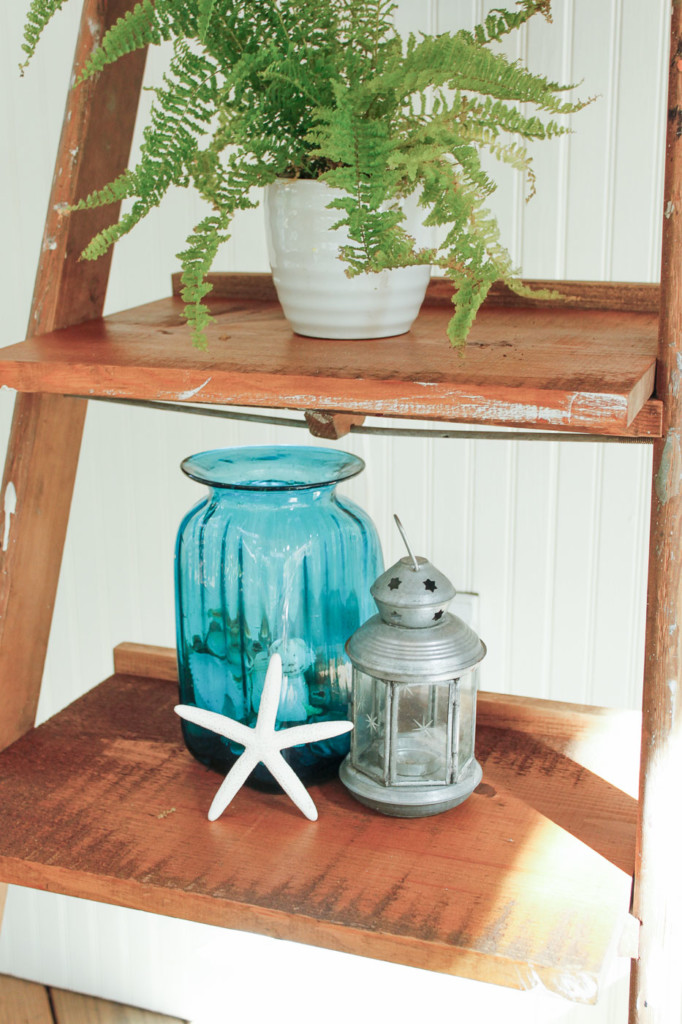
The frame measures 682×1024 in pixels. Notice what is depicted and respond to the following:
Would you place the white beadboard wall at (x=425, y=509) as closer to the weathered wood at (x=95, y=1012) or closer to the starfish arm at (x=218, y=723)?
the weathered wood at (x=95, y=1012)

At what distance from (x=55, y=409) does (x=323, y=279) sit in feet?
1.05

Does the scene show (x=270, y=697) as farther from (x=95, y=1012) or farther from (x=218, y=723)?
(x=95, y=1012)

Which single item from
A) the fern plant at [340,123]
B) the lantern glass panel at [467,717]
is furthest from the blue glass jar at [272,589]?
the fern plant at [340,123]

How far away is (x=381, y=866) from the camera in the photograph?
2.67 feet

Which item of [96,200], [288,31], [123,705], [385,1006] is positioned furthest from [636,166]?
[385,1006]

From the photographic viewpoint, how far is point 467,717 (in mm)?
932

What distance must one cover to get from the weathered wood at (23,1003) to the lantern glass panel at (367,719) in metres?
1.21

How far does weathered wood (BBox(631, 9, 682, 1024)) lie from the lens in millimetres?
665

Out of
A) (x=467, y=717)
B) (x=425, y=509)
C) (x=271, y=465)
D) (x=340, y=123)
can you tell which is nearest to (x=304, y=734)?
(x=467, y=717)

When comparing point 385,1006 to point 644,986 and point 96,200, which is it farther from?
point 96,200

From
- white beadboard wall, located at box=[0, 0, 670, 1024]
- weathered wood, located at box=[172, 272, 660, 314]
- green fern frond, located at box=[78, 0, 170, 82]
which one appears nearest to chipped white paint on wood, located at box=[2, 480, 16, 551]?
weathered wood, located at box=[172, 272, 660, 314]

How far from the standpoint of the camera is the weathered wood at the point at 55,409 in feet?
3.12

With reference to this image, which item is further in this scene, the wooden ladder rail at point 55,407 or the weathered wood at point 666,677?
the wooden ladder rail at point 55,407

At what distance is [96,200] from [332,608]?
40 centimetres
